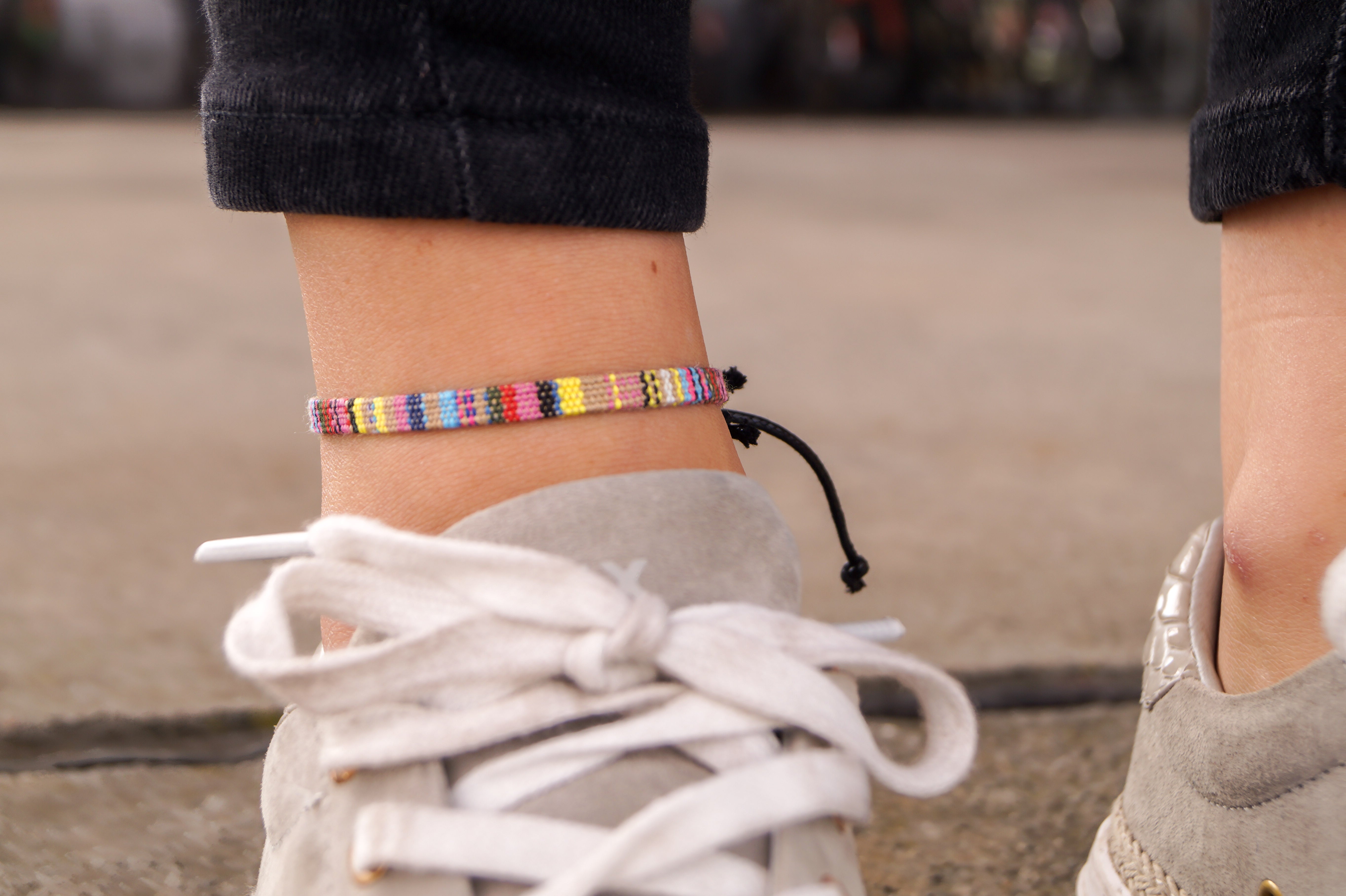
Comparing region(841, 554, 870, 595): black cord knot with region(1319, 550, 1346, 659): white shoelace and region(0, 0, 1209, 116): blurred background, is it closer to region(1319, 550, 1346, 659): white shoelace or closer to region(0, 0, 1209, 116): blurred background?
region(1319, 550, 1346, 659): white shoelace

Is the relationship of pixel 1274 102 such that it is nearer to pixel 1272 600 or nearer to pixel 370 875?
pixel 1272 600

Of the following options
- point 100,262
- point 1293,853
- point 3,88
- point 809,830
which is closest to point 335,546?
point 809,830

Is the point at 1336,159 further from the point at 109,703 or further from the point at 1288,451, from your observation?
the point at 109,703

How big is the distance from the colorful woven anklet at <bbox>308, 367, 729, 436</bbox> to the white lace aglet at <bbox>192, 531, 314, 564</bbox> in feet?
0.17

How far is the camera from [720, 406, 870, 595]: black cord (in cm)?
54

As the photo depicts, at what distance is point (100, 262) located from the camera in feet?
7.85

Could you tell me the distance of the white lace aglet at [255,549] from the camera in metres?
0.46

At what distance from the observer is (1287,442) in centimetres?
50

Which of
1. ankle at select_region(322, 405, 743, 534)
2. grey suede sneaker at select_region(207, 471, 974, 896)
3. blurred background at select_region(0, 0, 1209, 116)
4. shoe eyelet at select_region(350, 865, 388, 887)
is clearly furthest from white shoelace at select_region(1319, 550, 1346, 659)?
blurred background at select_region(0, 0, 1209, 116)

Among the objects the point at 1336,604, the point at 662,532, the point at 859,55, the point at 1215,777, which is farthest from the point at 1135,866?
the point at 859,55

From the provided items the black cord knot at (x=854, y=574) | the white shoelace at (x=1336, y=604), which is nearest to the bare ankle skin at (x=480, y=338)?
the black cord knot at (x=854, y=574)

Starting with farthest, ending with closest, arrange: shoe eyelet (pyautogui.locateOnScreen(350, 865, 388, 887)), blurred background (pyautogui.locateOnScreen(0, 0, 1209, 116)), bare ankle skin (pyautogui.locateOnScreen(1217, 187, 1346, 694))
Result: 1. blurred background (pyautogui.locateOnScreen(0, 0, 1209, 116))
2. bare ankle skin (pyautogui.locateOnScreen(1217, 187, 1346, 694))
3. shoe eyelet (pyautogui.locateOnScreen(350, 865, 388, 887))

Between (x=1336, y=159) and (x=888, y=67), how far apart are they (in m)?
7.91

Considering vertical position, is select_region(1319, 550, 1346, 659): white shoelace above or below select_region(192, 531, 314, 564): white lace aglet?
above
